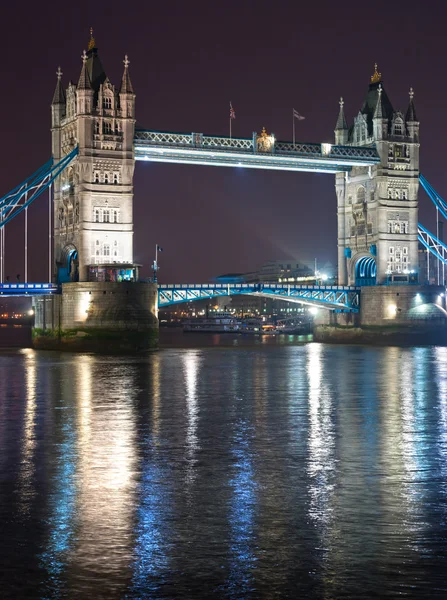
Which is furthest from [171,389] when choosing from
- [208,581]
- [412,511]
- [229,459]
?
[208,581]

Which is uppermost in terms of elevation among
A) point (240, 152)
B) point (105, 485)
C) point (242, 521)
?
point (240, 152)

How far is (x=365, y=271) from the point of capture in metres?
93.1

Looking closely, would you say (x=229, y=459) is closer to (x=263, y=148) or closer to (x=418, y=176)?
(x=263, y=148)

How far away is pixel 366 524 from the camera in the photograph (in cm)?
1609

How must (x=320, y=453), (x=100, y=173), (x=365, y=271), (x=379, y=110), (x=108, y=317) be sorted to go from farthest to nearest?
(x=365, y=271) → (x=379, y=110) → (x=100, y=173) → (x=108, y=317) → (x=320, y=453)

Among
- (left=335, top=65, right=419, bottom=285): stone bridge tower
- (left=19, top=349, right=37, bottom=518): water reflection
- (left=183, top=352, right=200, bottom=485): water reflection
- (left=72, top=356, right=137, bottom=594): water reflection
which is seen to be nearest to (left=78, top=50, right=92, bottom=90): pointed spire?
(left=183, top=352, right=200, bottom=485): water reflection

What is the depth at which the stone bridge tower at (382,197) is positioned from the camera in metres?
88.0

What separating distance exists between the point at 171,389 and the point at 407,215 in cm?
5291

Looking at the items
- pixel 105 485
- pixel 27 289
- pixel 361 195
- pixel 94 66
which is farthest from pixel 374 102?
pixel 105 485

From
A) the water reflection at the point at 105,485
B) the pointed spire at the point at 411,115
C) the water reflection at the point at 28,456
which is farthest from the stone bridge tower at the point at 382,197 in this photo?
the water reflection at the point at 105,485

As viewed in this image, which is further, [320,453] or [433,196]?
[433,196]

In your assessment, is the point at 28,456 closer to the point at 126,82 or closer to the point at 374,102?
the point at 126,82

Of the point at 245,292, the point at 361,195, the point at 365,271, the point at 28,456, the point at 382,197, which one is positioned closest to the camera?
the point at 28,456

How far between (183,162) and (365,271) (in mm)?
24427
